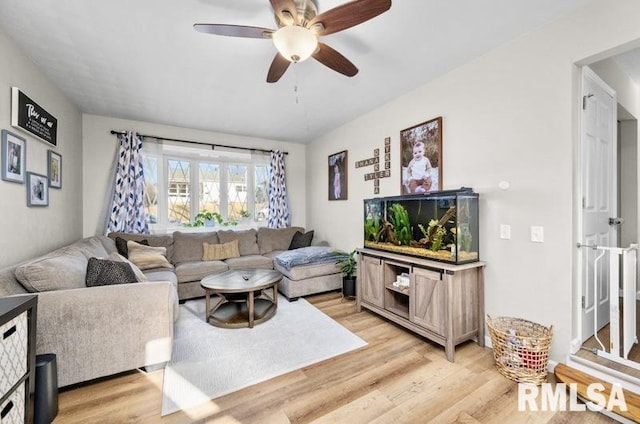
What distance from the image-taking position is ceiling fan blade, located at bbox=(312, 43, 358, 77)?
5.89 feet

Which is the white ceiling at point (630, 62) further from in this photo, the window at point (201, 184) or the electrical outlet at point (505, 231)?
the window at point (201, 184)

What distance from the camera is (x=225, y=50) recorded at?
2182 millimetres

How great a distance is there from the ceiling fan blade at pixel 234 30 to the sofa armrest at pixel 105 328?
174 centimetres

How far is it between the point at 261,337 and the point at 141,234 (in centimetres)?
250

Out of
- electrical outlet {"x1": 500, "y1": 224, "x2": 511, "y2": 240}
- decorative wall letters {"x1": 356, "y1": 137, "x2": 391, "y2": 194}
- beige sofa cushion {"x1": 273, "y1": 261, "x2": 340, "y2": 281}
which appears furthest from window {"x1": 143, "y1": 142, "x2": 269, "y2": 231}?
electrical outlet {"x1": 500, "y1": 224, "x2": 511, "y2": 240}

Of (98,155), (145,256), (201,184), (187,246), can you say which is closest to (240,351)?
(145,256)

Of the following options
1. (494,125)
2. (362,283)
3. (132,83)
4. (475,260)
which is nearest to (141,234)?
(132,83)

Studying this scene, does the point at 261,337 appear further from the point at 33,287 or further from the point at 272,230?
the point at 272,230

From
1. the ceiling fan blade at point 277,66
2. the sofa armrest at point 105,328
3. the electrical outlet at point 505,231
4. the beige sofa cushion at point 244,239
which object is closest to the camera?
the sofa armrest at point 105,328

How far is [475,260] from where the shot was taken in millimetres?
2301

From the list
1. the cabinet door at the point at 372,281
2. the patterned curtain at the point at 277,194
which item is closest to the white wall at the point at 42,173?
the patterned curtain at the point at 277,194

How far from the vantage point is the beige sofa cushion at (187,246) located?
12.5ft

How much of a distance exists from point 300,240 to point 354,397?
2920 mm

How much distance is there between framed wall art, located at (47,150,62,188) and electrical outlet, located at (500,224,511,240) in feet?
13.8
